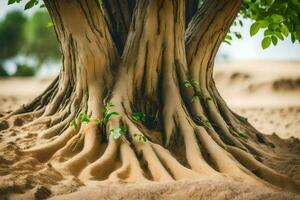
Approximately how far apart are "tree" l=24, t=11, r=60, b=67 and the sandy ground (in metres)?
10.3

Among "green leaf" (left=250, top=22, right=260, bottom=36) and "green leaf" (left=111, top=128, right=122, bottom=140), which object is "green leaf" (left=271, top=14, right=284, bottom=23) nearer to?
"green leaf" (left=250, top=22, right=260, bottom=36)

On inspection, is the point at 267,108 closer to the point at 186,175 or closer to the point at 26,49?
the point at 186,175

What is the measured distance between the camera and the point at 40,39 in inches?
1177

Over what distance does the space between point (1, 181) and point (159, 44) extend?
211cm

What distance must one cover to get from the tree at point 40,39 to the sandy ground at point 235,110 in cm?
1029

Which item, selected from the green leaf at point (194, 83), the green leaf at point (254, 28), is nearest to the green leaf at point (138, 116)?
the green leaf at point (194, 83)

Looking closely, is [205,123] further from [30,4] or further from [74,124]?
[30,4]

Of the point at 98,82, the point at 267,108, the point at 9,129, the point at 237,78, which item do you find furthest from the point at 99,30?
the point at 237,78

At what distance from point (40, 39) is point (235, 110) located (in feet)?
74.1

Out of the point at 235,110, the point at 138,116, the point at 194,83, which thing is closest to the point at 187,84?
the point at 194,83

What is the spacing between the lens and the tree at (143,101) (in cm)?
311

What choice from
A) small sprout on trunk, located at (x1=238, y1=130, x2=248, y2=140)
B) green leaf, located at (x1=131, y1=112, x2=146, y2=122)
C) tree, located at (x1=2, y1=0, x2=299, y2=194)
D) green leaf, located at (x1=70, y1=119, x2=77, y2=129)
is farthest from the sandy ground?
small sprout on trunk, located at (x1=238, y1=130, x2=248, y2=140)

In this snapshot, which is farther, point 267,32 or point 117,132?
point 267,32

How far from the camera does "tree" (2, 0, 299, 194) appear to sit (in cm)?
311
